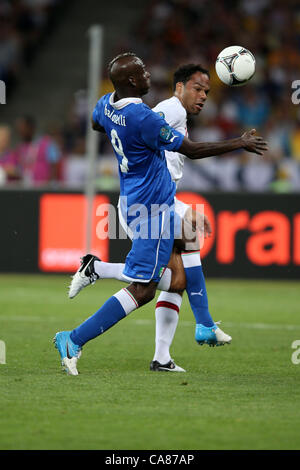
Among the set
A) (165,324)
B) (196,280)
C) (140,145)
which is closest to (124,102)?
(140,145)

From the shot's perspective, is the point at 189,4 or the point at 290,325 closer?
the point at 290,325

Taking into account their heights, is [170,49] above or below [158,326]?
above

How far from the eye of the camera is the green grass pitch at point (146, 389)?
15.6 ft

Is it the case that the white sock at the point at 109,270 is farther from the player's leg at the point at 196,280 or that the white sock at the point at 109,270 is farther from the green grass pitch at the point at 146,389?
the green grass pitch at the point at 146,389

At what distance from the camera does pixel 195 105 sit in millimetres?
7172

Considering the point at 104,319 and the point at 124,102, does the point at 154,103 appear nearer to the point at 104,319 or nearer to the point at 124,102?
the point at 124,102

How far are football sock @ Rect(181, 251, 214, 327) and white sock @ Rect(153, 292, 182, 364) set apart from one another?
0.39 feet

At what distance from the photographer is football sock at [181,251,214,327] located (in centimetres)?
712

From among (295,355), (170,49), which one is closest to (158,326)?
(295,355)

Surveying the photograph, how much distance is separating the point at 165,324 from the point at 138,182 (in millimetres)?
1071

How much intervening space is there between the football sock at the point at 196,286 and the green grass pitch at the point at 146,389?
396 mm

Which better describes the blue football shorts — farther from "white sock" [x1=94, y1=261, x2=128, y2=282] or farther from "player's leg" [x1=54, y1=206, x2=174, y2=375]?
"white sock" [x1=94, y1=261, x2=128, y2=282]

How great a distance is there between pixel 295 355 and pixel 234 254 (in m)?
6.80
